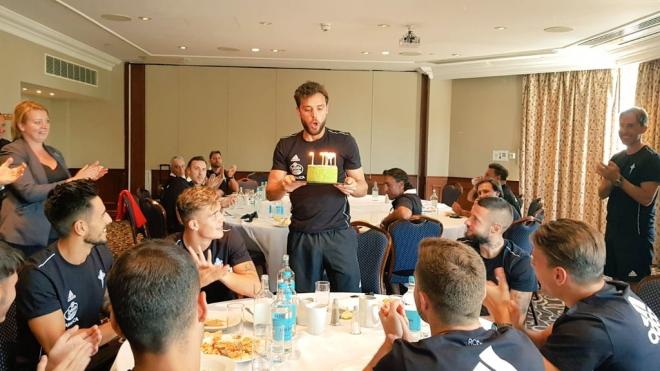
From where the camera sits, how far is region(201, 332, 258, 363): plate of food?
179 centimetres

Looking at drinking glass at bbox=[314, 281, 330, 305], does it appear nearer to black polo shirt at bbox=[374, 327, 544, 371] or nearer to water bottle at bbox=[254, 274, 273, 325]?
water bottle at bbox=[254, 274, 273, 325]

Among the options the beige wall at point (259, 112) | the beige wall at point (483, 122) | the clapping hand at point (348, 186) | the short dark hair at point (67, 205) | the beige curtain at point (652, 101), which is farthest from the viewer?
the beige wall at point (259, 112)

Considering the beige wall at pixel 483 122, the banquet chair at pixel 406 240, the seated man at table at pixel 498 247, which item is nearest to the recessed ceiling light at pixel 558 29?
the beige wall at pixel 483 122

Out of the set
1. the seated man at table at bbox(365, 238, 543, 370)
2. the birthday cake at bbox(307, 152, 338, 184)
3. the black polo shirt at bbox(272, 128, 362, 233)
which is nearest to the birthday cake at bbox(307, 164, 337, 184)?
the birthday cake at bbox(307, 152, 338, 184)

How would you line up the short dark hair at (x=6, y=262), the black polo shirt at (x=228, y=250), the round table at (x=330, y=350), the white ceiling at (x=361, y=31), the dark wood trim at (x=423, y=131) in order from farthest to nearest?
the dark wood trim at (x=423, y=131) → the white ceiling at (x=361, y=31) → the black polo shirt at (x=228, y=250) → the round table at (x=330, y=350) → the short dark hair at (x=6, y=262)

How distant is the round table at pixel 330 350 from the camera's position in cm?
179

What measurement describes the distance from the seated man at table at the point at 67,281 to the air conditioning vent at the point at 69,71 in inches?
242

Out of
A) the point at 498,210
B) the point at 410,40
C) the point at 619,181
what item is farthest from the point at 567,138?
the point at 498,210

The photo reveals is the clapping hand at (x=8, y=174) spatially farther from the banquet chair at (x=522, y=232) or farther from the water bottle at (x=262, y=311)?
the banquet chair at (x=522, y=232)

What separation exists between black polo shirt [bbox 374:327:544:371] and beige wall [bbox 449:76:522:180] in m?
8.23

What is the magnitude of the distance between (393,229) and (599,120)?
5407 millimetres

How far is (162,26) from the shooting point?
22.4 ft

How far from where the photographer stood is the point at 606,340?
62.1 inches

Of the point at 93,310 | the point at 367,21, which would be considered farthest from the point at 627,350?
the point at 367,21
